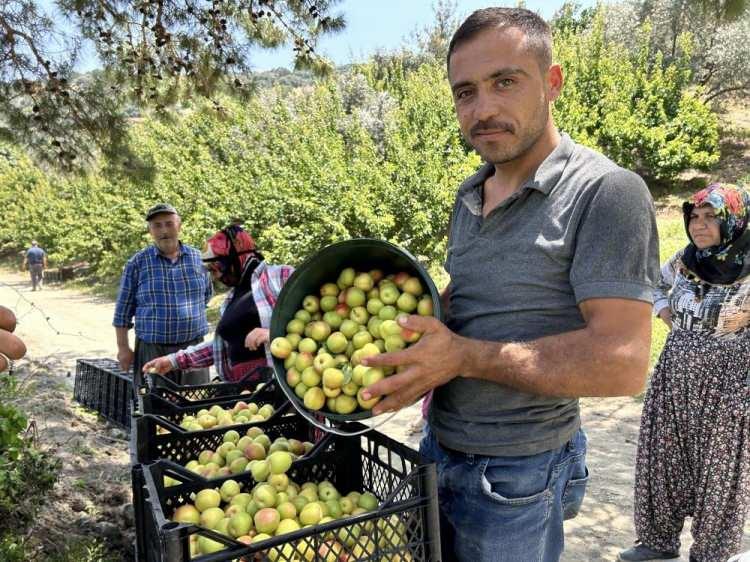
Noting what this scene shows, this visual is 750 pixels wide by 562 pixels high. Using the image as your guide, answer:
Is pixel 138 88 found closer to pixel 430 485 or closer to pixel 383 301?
pixel 383 301

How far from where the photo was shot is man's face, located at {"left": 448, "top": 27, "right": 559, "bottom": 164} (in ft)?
4.99

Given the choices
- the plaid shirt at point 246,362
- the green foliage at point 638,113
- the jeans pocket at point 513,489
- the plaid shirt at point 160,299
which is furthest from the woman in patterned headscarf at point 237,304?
the green foliage at point 638,113

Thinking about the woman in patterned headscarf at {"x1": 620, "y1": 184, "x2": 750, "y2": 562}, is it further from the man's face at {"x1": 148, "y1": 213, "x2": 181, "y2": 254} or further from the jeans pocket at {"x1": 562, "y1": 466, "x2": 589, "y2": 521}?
the man's face at {"x1": 148, "y1": 213, "x2": 181, "y2": 254}

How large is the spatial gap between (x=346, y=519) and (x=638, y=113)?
19.5 m

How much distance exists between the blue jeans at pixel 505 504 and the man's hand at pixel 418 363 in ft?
0.69

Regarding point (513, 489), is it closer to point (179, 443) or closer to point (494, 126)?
point (494, 126)

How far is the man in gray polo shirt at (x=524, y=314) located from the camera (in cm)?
133

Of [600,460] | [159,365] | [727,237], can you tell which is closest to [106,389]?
[159,365]

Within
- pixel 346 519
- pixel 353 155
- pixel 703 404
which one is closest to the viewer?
pixel 346 519

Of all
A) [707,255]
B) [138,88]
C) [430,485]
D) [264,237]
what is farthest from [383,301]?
[264,237]

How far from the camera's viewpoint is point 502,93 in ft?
5.03

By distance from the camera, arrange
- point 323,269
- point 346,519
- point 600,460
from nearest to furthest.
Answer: point 346,519
point 323,269
point 600,460

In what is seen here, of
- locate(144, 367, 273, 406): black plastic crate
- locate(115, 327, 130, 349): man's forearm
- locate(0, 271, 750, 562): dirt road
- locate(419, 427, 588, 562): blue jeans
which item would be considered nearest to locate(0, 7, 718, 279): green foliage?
locate(0, 271, 750, 562): dirt road

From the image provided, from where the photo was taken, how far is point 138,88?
17.8 ft
